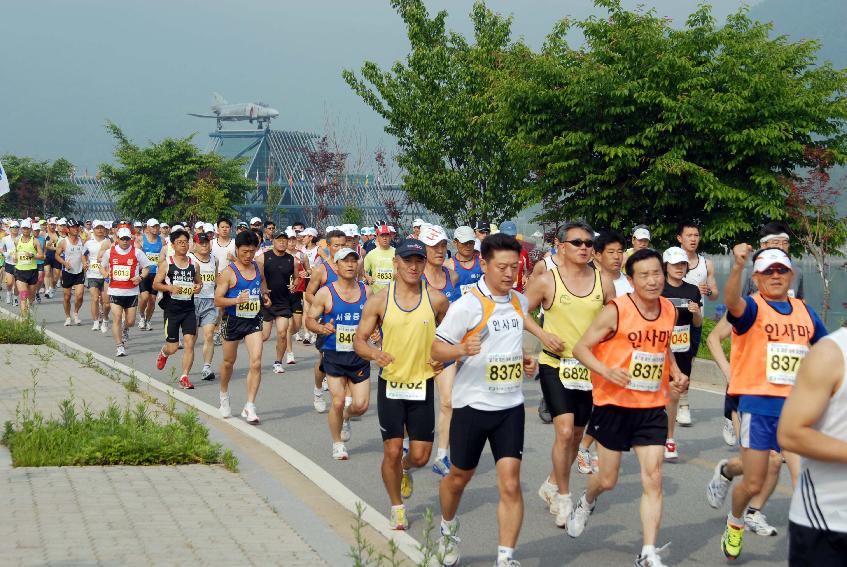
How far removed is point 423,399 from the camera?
7.64 meters

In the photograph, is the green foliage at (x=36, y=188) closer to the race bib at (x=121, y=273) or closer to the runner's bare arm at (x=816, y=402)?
the race bib at (x=121, y=273)

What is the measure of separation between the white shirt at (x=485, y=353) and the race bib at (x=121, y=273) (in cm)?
1279

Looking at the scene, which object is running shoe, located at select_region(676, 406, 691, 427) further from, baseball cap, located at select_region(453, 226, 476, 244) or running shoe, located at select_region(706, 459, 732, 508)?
running shoe, located at select_region(706, 459, 732, 508)

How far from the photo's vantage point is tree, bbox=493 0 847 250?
2009 centimetres

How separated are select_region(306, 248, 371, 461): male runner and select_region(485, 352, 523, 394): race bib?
10.6 feet

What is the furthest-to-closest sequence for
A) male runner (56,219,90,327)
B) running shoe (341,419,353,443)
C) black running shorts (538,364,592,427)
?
male runner (56,219,90,327), running shoe (341,419,353,443), black running shorts (538,364,592,427)

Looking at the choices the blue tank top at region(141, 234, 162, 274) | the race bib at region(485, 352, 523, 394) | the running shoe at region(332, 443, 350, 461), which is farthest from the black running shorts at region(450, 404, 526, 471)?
the blue tank top at region(141, 234, 162, 274)

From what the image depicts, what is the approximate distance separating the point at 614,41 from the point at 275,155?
132 meters

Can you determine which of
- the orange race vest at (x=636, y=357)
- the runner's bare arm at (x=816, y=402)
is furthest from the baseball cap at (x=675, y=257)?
the runner's bare arm at (x=816, y=402)

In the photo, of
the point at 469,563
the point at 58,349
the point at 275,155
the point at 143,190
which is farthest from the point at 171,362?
the point at 275,155

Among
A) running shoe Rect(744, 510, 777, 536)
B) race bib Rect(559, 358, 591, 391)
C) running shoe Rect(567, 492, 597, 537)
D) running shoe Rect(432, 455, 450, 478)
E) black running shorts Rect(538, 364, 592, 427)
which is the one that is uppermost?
race bib Rect(559, 358, 591, 391)

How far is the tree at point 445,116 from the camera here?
26859 millimetres

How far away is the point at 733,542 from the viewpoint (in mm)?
6668

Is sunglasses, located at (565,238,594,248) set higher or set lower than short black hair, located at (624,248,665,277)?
higher
